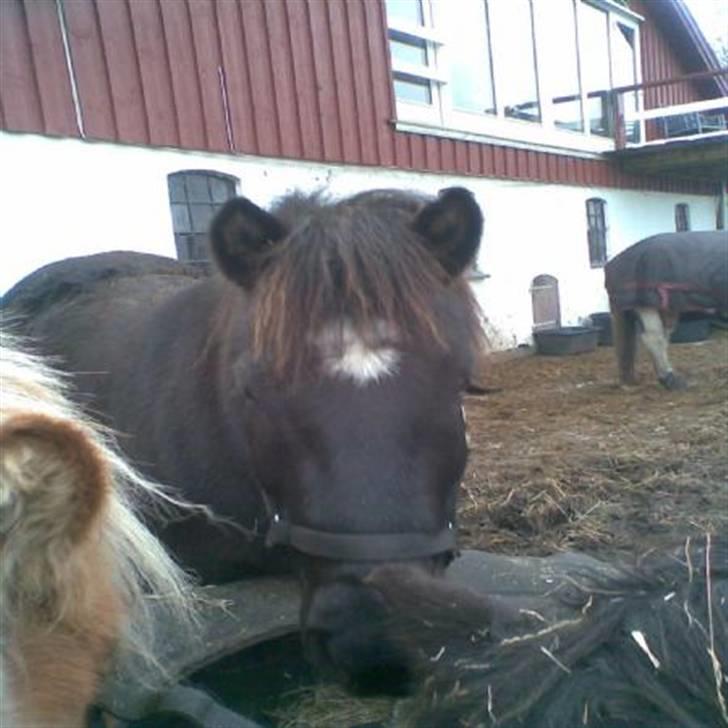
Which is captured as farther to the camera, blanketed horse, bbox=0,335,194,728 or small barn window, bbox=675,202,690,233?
small barn window, bbox=675,202,690,233

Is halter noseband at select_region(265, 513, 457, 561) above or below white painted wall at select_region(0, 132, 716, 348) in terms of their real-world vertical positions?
below

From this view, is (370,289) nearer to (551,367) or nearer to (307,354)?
(307,354)

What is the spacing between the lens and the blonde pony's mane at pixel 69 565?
842mm

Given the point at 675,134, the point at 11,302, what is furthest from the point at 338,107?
the point at 675,134

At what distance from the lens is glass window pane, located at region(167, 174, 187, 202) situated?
672 centimetres

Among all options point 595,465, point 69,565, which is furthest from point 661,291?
point 69,565

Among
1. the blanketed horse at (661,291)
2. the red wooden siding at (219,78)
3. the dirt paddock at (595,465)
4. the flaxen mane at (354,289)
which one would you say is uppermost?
the red wooden siding at (219,78)

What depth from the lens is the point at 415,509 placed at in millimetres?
1534

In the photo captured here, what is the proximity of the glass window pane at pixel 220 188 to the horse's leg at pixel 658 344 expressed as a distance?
4.31 m

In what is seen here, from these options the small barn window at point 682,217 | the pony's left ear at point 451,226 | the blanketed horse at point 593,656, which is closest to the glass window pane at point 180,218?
the pony's left ear at point 451,226

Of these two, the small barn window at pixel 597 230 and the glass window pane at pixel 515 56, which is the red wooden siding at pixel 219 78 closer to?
the glass window pane at pixel 515 56

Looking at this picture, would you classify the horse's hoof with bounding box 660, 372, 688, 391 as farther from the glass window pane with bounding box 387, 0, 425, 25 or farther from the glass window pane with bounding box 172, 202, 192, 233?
the glass window pane with bounding box 387, 0, 425, 25

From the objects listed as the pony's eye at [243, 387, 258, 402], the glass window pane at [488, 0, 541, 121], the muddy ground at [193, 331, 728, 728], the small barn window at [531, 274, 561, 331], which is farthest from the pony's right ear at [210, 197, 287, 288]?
the small barn window at [531, 274, 561, 331]

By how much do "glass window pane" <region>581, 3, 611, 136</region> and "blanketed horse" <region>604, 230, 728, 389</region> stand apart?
619 cm
